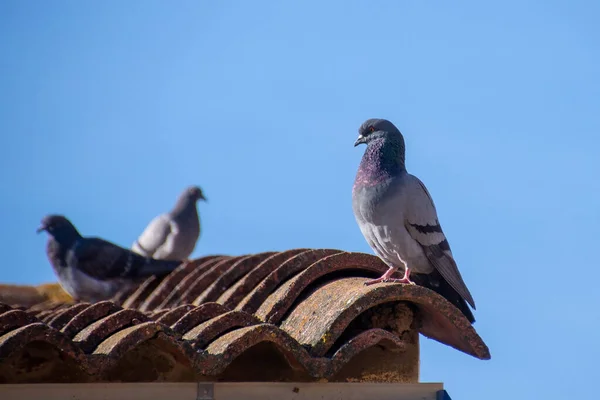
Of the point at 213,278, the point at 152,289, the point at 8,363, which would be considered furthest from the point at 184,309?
the point at 152,289

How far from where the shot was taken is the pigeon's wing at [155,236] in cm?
1647

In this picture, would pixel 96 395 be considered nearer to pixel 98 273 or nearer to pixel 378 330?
pixel 378 330

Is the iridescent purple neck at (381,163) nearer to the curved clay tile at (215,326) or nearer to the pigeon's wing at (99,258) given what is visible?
the curved clay tile at (215,326)

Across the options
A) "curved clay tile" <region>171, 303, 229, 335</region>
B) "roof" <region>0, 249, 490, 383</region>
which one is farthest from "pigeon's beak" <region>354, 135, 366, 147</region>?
"curved clay tile" <region>171, 303, 229, 335</region>

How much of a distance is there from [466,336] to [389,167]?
145 cm

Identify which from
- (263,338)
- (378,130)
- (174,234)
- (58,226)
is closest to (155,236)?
(174,234)

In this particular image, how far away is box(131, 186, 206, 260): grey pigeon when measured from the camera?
16266 mm

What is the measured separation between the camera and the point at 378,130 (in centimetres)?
616

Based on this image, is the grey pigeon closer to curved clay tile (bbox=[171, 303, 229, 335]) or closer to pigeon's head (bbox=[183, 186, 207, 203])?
pigeon's head (bbox=[183, 186, 207, 203])

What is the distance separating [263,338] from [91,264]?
799 cm

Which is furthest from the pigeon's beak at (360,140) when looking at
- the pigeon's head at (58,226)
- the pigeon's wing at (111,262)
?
the pigeon's head at (58,226)

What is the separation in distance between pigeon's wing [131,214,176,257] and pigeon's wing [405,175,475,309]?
1079 cm

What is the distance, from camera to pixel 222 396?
14.9 ft

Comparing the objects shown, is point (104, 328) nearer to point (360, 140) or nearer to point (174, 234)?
point (360, 140)
